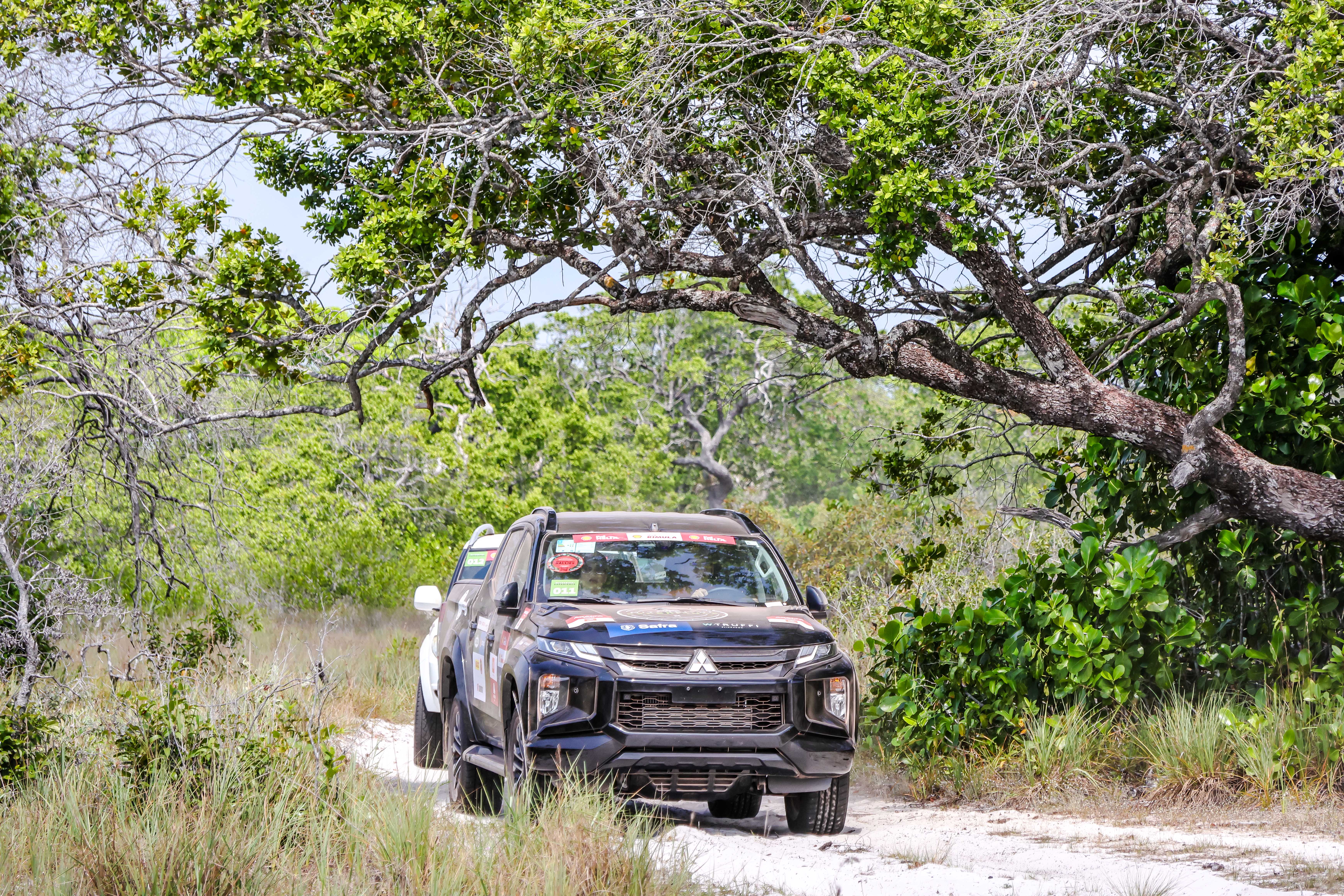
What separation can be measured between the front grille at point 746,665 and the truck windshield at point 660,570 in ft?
2.47

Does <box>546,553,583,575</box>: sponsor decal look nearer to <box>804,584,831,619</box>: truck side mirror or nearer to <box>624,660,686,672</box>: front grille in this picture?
<box>624,660,686,672</box>: front grille

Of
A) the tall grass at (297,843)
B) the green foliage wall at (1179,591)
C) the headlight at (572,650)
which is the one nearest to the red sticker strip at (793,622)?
the headlight at (572,650)

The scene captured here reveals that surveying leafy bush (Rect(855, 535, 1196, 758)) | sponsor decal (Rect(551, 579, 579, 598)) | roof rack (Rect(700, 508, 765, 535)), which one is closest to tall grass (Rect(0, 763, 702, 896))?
sponsor decal (Rect(551, 579, 579, 598))

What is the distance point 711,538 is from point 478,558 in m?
3.02

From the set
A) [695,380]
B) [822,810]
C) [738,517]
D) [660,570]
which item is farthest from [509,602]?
[695,380]

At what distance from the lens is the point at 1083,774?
8.73 metres

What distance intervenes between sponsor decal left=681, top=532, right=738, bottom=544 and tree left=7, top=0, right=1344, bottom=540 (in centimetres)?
171

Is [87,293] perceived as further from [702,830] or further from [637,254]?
[702,830]

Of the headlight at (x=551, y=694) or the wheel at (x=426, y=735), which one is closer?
the headlight at (x=551, y=694)

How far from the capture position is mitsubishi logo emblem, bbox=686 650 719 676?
7348mm

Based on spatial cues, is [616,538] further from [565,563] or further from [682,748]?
[682,748]

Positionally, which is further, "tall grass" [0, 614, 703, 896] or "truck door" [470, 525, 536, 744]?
"truck door" [470, 525, 536, 744]

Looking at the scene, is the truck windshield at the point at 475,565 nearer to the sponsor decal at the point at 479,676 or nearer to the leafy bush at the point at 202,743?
the sponsor decal at the point at 479,676

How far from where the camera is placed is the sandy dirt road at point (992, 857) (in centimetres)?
621
